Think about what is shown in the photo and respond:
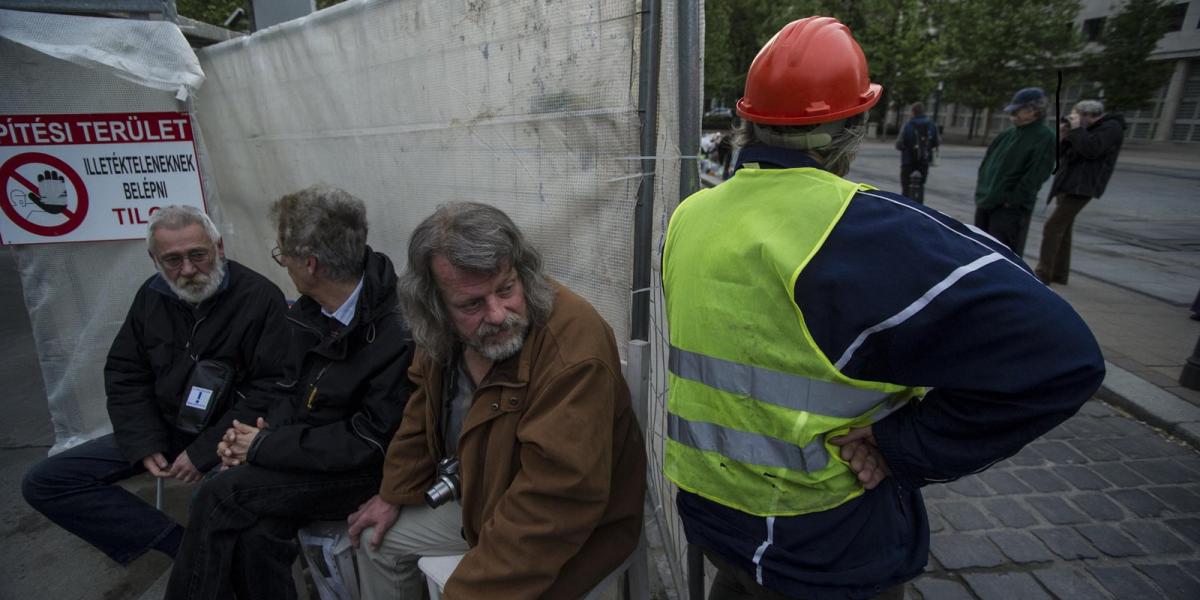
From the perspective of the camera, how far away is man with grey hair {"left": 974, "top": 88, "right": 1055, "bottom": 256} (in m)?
5.34

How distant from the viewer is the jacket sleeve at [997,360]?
1.02m

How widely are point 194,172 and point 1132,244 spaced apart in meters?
11.4

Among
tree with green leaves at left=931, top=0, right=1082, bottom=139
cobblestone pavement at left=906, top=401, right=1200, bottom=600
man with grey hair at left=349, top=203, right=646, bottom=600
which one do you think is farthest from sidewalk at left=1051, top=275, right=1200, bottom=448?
tree with green leaves at left=931, top=0, right=1082, bottom=139

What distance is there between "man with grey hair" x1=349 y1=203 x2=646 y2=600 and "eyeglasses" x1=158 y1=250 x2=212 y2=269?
1.27 metres

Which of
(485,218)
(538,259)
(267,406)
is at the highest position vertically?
(485,218)

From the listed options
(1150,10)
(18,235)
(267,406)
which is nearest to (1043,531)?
(267,406)

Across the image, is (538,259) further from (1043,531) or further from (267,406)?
(1043,531)

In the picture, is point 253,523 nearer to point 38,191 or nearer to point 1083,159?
point 38,191

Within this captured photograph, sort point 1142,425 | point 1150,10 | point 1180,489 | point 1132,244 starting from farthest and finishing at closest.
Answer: point 1150,10 < point 1132,244 < point 1142,425 < point 1180,489

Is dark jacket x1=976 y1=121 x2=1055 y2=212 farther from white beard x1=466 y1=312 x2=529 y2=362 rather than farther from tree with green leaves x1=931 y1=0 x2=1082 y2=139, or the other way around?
tree with green leaves x1=931 y1=0 x2=1082 y2=139

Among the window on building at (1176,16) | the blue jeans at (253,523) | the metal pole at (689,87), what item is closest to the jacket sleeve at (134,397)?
the blue jeans at (253,523)

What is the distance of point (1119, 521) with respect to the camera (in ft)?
9.04

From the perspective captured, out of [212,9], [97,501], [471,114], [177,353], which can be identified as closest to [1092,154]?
[471,114]

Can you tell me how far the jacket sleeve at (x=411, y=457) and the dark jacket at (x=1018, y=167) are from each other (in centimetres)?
576
